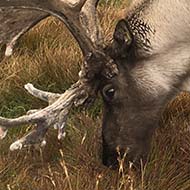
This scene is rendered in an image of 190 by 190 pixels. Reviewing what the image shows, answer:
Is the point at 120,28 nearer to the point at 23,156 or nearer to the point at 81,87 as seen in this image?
the point at 81,87

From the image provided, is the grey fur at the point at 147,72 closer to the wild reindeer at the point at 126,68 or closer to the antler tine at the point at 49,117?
the wild reindeer at the point at 126,68

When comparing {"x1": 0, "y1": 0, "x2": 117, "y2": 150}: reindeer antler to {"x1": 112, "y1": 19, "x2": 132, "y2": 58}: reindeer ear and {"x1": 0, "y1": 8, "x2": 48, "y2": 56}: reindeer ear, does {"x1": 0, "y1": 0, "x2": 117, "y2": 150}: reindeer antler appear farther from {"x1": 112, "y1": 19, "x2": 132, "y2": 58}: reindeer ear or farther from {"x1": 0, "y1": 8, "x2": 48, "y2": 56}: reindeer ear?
{"x1": 0, "y1": 8, "x2": 48, "y2": 56}: reindeer ear

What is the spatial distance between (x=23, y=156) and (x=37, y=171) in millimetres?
150

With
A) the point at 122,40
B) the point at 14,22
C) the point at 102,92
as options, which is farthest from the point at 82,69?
the point at 14,22

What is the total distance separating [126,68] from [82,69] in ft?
0.77

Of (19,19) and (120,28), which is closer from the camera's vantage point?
A: (120,28)

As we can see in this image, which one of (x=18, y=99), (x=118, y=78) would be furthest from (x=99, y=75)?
(x=18, y=99)

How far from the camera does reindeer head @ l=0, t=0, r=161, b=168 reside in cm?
406

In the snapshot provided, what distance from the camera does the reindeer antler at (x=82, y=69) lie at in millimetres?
4035

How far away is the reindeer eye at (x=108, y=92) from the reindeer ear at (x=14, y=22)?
1.91 feet

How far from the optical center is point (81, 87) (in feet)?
13.7

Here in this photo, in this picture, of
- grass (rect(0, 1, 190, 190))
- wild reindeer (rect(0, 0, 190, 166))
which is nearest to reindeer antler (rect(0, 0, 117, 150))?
wild reindeer (rect(0, 0, 190, 166))

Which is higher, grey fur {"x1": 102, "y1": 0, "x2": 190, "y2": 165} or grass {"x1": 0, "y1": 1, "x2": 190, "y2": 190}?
grey fur {"x1": 102, "y1": 0, "x2": 190, "y2": 165}

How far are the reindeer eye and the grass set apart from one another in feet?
1.09
